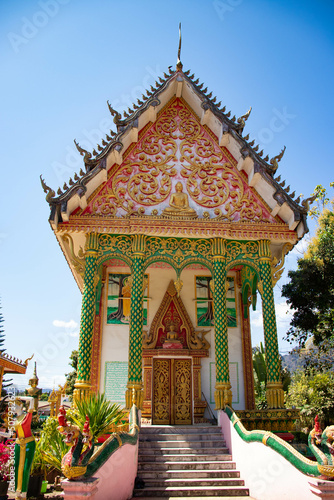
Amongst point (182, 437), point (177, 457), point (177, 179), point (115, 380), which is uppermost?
point (177, 179)

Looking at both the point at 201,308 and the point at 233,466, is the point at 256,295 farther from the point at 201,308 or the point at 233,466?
the point at 233,466

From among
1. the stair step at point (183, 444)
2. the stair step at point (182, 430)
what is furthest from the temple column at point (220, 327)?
the stair step at point (183, 444)

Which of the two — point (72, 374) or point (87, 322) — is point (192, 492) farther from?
point (72, 374)

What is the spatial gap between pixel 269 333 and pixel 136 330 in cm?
329

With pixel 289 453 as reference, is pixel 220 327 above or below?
above

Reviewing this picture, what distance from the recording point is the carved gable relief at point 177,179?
11305 mm

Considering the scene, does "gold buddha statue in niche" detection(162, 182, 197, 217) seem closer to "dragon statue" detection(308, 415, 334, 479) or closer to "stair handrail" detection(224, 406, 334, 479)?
"stair handrail" detection(224, 406, 334, 479)

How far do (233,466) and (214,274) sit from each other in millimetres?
4511

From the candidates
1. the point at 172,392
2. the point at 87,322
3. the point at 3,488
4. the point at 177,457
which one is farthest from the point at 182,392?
the point at 3,488

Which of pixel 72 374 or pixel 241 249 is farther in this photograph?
pixel 72 374

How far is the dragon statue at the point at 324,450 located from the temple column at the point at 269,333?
148 inches

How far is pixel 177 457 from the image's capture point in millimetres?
8289

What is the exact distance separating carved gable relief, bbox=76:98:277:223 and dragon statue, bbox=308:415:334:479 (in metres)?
6.31

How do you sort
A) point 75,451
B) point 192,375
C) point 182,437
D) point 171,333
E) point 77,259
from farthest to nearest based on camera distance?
point 171,333
point 192,375
point 77,259
point 182,437
point 75,451
